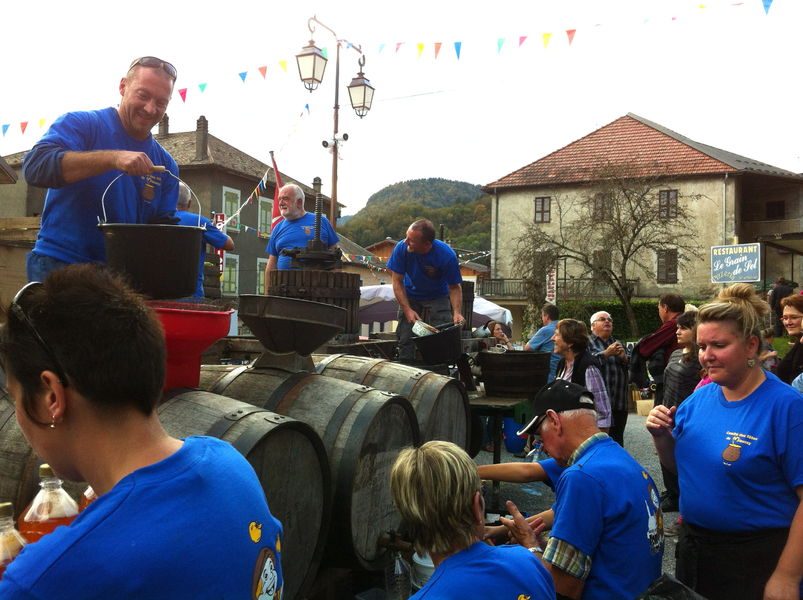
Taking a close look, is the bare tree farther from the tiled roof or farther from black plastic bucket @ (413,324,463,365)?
black plastic bucket @ (413,324,463,365)

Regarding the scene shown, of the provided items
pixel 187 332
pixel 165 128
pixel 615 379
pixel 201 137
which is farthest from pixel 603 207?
pixel 187 332

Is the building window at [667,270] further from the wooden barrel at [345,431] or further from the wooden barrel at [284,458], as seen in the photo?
the wooden barrel at [284,458]

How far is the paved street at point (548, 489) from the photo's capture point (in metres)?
5.31

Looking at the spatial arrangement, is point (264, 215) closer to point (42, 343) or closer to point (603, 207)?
point (603, 207)

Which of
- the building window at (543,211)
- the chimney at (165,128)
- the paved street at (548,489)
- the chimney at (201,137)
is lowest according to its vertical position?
the paved street at (548,489)

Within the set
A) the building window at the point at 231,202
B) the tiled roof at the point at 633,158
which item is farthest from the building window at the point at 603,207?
the building window at the point at 231,202

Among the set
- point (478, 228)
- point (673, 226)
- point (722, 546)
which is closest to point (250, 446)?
point (722, 546)

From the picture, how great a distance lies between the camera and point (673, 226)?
37406 millimetres

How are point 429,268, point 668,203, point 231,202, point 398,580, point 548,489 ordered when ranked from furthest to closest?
point 668,203 < point 231,202 < point 429,268 < point 548,489 < point 398,580

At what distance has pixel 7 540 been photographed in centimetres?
174

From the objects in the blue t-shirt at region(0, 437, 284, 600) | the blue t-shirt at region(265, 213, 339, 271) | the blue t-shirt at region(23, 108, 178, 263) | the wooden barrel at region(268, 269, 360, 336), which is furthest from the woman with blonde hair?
the blue t-shirt at region(265, 213, 339, 271)

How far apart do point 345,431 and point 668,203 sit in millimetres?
36909

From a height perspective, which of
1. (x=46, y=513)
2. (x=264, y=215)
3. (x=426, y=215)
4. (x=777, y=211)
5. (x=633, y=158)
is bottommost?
(x=46, y=513)

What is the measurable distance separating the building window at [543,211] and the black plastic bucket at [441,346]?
37418 mm
